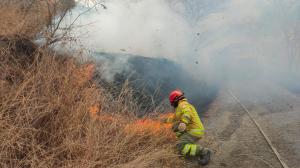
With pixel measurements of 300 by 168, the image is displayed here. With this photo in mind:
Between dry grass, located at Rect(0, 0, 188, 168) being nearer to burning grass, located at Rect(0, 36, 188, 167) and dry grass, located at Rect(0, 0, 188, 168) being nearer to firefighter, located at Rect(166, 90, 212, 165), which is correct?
burning grass, located at Rect(0, 36, 188, 167)

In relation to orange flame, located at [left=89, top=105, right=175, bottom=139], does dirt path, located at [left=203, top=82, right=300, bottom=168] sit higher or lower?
lower

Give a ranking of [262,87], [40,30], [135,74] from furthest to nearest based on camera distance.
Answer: [262,87]
[135,74]
[40,30]

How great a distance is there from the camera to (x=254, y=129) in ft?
31.9

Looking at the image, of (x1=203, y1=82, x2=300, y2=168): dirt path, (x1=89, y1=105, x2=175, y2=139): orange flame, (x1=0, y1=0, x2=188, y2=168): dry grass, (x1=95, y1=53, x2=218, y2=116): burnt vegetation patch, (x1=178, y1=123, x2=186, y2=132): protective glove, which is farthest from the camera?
(x1=95, y1=53, x2=218, y2=116): burnt vegetation patch

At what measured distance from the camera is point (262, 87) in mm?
18828

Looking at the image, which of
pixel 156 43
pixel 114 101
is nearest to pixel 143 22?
pixel 156 43

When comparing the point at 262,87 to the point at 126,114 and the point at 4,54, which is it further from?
the point at 4,54

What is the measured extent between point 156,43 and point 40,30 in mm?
11641

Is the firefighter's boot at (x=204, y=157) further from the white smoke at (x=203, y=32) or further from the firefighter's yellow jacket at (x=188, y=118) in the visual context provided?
the white smoke at (x=203, y=32)

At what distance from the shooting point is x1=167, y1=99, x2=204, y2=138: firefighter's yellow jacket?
7.30m

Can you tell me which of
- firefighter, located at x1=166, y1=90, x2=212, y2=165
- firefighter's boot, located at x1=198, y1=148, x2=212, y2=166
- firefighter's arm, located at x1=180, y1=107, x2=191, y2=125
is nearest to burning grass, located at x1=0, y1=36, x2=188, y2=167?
firefighter, located at x1=166, y1=90, x2=212, y2=165

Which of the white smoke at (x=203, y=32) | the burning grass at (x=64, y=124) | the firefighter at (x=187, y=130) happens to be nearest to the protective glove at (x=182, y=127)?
the firefighter at (x=187, y=130)

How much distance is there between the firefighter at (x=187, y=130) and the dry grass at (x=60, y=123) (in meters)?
0.22

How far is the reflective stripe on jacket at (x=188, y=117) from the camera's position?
7.30 m
